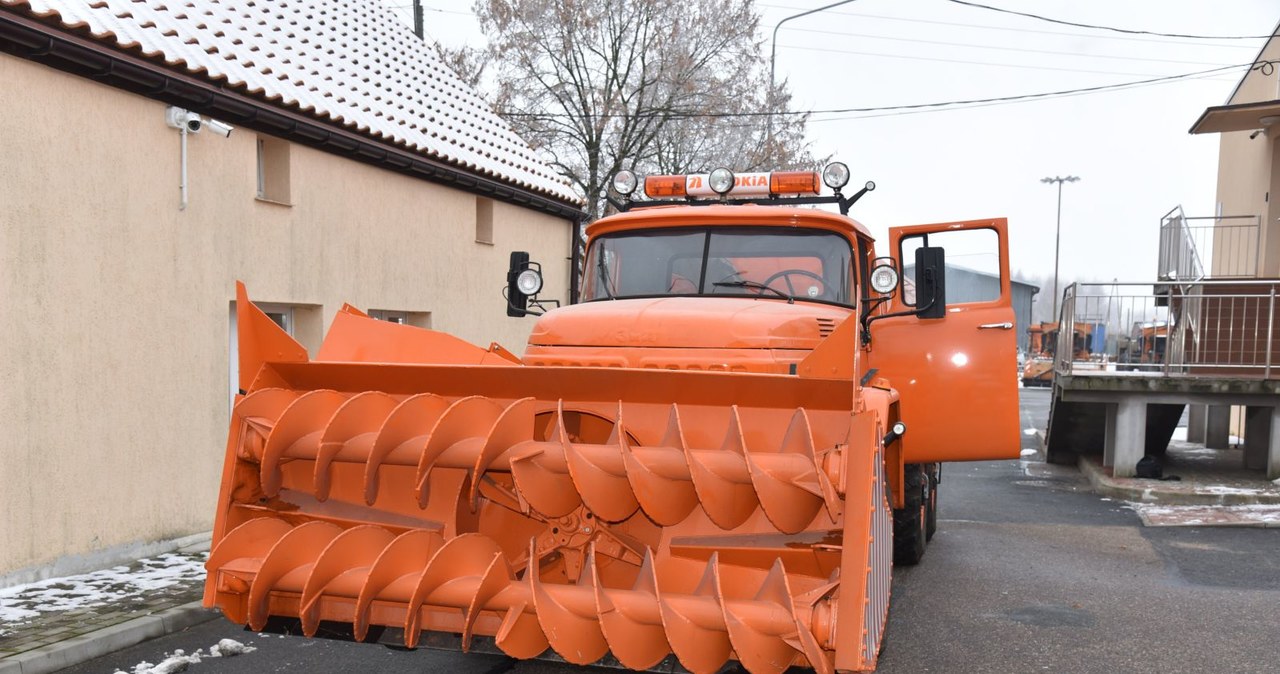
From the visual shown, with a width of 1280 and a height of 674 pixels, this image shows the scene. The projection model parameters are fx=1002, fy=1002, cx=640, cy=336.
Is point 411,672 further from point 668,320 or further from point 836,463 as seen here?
point 836,463

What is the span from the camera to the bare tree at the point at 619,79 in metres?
22.5


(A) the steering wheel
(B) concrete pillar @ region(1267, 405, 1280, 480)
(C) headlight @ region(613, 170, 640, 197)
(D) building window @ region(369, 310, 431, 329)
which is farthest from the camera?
(B) concrete pillar @ region(1267, 405, 1280, 480)

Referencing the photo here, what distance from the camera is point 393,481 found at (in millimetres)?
4719

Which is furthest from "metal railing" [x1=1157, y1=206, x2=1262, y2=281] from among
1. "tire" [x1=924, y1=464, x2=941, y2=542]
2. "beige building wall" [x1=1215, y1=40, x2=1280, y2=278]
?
"tire" [x1=924, y1=464, x2=941, y2=542]

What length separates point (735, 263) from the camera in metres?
6.19

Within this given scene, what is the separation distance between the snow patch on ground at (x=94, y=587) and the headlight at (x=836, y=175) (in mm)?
5359

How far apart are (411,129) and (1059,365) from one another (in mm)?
9233

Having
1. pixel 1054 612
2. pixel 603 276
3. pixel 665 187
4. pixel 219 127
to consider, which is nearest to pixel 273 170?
pixel 219 127

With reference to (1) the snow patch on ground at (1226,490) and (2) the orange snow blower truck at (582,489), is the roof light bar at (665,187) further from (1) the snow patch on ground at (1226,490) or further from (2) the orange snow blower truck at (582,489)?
(1) the snow patch on ground at (1226,490)

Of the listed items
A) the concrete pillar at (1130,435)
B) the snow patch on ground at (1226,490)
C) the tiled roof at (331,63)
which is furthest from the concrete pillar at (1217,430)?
the tiled roof at (331,63)

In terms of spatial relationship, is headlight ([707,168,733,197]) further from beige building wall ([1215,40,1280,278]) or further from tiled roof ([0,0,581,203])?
beige building wall ([1215,40,1280,278])

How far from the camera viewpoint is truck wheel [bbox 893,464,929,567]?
7531mm

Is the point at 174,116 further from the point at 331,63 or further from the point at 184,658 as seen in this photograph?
the point at 184,658

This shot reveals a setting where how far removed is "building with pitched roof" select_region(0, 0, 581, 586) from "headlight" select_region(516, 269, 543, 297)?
10.4ft
